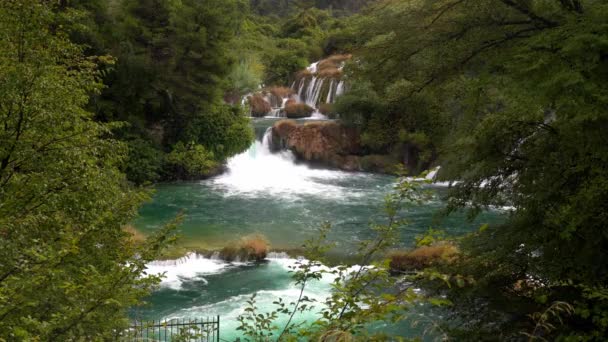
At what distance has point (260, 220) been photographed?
1752 cm

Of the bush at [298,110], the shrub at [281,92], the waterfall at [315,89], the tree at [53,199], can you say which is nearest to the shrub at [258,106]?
the shrub at [281,92]

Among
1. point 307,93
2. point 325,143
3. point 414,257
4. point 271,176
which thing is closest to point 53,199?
point 414,257

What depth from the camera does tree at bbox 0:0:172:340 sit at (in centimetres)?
398

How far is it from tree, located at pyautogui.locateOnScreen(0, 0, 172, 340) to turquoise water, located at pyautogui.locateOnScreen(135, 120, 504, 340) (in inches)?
42.5

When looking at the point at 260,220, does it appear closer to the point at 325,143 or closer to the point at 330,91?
the point at 325,143

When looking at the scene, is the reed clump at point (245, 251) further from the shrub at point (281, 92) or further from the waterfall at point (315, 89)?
the shrub at point (281, 92)

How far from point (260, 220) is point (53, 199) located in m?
12.1

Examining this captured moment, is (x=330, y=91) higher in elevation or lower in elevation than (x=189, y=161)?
higher

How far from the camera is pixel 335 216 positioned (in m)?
18.2

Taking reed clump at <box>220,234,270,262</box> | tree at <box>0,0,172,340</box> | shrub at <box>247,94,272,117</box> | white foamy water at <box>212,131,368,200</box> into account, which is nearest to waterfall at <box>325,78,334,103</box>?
shrub at <box>247,94,272,117</box>

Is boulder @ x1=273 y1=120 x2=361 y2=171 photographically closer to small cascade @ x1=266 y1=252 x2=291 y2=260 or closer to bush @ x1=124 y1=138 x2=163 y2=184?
bush @ x1=124 y1=138 x2=163 y2=184

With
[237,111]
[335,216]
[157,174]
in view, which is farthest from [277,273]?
[237,111]

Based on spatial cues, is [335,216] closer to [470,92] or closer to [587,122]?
[470,92]

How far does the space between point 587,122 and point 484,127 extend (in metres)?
1.63
